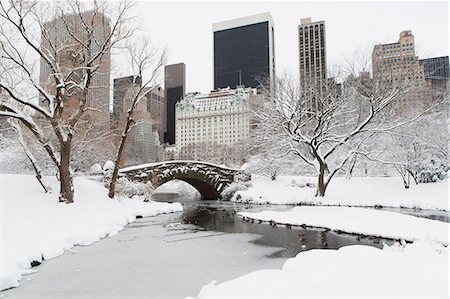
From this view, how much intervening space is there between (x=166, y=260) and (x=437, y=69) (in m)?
22.6

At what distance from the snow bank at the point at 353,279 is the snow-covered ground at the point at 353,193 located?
1599 cm

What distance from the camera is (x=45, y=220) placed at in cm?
1208

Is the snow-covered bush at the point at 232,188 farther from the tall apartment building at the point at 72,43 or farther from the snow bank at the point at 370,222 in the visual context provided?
the tall apartment building at the point at 72,43

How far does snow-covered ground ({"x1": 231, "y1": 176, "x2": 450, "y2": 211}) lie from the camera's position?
22.4 metres

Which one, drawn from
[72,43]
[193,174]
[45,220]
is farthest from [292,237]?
[193,174]

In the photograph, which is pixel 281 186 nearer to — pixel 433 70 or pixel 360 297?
pixel 433 70

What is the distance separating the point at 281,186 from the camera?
33.6 m

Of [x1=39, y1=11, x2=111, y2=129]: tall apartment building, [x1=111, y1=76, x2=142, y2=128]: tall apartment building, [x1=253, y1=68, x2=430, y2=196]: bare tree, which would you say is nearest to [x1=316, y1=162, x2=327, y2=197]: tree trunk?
[x1=253, y1=68, x2=430, y2=196]: bare tree

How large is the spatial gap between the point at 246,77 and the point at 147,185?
117988 millimetres

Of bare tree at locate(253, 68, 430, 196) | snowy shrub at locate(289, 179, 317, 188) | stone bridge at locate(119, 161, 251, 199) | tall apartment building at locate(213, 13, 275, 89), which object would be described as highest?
tall apartment building at locate(213, 13, 275, 89)

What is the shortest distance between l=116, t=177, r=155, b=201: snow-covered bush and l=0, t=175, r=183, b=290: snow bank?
2593 millimetres

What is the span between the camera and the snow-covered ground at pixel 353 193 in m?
22.4

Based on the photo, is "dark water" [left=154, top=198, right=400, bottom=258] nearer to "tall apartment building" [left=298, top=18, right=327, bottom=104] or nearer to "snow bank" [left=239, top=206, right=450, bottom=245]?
"snow bank" [left=239, top=206, right=450, bottom=245]

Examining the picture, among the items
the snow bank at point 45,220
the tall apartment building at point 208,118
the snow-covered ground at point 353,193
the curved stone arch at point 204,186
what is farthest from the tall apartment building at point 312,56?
the tall apartment building at point 208,118
